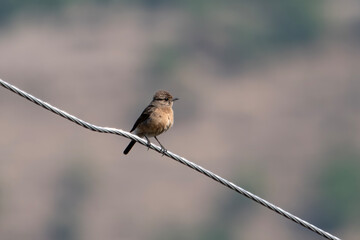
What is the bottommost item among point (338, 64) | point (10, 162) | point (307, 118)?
point (10, 162)

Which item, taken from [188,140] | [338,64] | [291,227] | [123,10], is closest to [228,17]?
[123,10]

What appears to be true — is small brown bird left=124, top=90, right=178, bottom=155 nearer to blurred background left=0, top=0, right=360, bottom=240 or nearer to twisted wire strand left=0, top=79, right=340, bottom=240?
twisted wire strand left=0, top=79, right=340, bottom=240

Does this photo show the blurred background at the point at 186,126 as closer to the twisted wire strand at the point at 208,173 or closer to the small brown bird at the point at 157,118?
the small brown bird at the point at 157,118

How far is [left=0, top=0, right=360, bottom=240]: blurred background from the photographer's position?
191 feet

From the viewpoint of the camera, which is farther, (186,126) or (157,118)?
(186,126)

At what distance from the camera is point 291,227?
5634 centimetres

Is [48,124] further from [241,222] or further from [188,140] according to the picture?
[241,222]

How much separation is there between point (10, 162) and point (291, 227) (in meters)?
15.0

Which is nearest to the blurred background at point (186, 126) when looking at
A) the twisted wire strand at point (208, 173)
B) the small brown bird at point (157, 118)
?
the small brown bird at point (157, 118)

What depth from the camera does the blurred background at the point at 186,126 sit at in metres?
58.3

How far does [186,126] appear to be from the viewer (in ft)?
214

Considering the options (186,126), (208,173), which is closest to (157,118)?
(208,173)

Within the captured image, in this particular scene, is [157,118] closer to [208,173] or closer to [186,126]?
[208,173]

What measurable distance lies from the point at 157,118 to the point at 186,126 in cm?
5227
